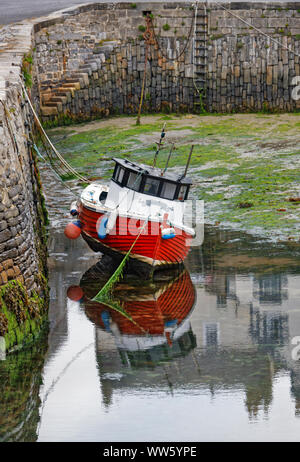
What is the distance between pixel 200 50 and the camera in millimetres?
28031

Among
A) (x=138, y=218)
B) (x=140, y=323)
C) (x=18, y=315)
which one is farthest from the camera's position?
(x=138, y=218)

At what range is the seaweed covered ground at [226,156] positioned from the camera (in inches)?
764

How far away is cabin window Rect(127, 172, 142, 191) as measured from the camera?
55.7 ft

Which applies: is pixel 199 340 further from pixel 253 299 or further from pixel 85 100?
pixel 85 100

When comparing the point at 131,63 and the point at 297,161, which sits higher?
the point at 131,63

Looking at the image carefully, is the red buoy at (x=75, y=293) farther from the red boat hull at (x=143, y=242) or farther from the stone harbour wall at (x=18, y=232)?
the red boat hull at (x=143, y=242)

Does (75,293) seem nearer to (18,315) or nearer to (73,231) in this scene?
(73,231)

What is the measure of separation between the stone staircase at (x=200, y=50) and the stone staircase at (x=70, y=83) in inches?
100

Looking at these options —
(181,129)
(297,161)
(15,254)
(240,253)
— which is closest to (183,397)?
(15,254)

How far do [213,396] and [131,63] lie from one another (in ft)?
60.8

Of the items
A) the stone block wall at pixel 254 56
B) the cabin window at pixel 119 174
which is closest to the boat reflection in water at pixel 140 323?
the cabin window at pixel 119 174

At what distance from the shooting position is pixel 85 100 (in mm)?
27688

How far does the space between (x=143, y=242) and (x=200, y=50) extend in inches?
518

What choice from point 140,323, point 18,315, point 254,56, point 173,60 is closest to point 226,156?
point 254,56
